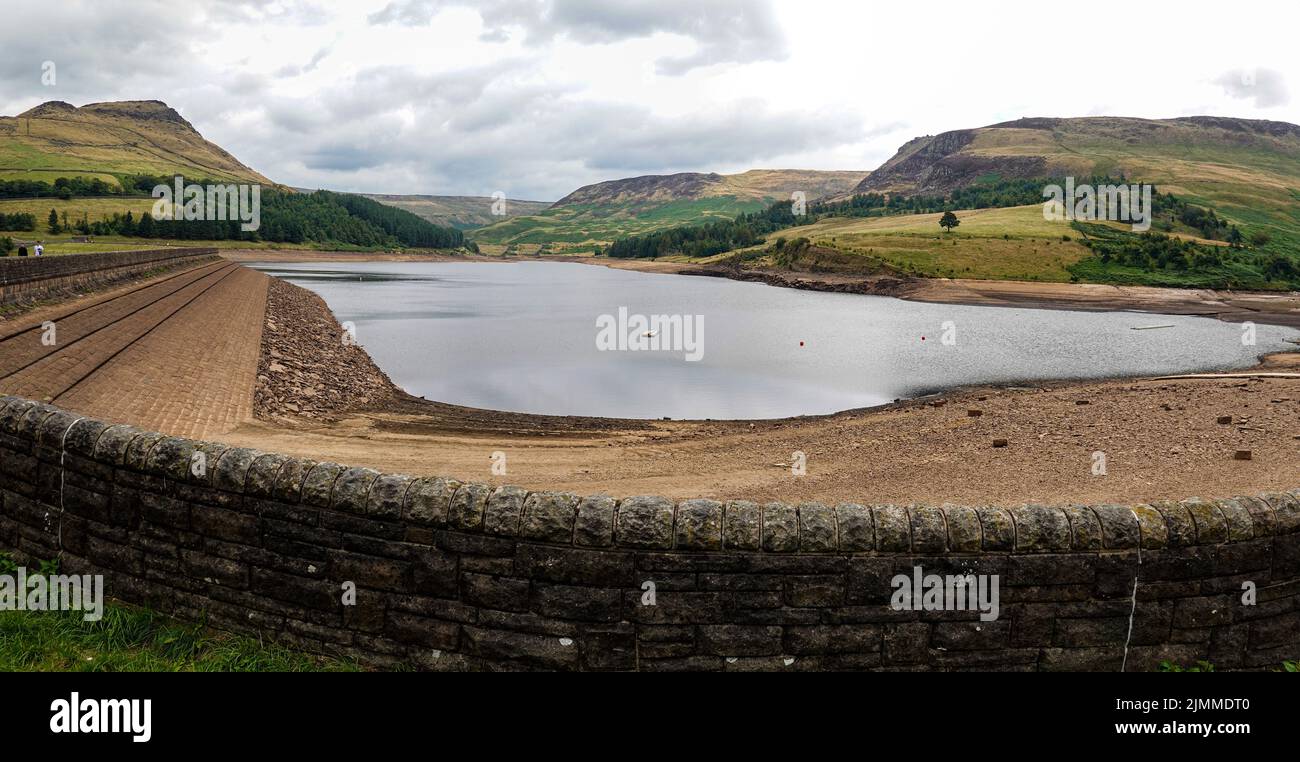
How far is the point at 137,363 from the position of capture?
22.0m

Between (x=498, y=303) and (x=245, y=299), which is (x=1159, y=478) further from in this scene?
(x=498, y=303)

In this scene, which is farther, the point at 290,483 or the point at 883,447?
the point at 883,447

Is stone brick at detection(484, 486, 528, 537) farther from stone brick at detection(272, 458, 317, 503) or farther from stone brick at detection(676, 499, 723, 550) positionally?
stone brick at detection(272, 458, 317, 503)

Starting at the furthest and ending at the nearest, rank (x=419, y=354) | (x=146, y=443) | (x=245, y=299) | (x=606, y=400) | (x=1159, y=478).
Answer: (x=245, y=299) < (x=419, y=354) < (x=606, y=400) < (x=1159, y=478) < (x=146, y=443)

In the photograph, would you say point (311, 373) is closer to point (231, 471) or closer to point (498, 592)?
point (231, 471)

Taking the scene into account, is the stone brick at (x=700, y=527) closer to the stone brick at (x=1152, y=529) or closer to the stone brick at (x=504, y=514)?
the stone brick at (x=504, y=514)

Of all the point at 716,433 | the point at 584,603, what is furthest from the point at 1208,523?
the point at 716,433

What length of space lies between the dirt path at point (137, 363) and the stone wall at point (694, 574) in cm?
1336

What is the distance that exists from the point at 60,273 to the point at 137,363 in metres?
10.5

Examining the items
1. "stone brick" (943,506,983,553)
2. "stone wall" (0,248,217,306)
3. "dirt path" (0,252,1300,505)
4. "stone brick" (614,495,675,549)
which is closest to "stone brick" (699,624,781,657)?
"stone brick" (614,495,675,549)

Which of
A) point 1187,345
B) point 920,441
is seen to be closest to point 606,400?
point 920,441
